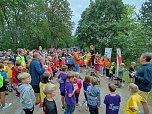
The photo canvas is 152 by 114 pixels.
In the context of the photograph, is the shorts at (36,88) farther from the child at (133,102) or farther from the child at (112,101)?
the child at (133,102)

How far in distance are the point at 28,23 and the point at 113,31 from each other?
18.5 m

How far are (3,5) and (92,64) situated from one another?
73.5ft

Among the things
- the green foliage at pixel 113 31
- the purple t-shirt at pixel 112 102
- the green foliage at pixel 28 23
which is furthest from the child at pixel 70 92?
the green foliage at pixel 28 23

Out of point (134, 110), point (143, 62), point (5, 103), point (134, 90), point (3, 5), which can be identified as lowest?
point (5, 103)

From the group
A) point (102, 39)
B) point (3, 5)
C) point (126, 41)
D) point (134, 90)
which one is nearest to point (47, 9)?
point (3, 5)

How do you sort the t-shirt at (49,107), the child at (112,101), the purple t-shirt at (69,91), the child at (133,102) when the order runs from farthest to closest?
the purple t-shirt at (69,91) < the child at (112,101) < the child at (133,102) < the t-shirt at (49,107)

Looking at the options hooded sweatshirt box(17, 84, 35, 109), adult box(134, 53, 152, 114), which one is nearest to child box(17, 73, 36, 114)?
hooded sweatshirt box(17, 84, 35, 109)

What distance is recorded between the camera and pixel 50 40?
2312 inches

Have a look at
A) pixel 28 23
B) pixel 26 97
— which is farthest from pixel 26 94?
pixel 28 23

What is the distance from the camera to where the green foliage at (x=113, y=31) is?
25.6 metres

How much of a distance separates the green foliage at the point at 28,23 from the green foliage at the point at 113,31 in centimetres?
1151

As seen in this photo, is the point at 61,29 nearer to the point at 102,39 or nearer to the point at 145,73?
the point at 102,39

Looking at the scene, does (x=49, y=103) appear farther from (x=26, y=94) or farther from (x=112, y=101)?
(x=112, y=101)

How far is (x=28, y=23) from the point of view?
44719 mm
